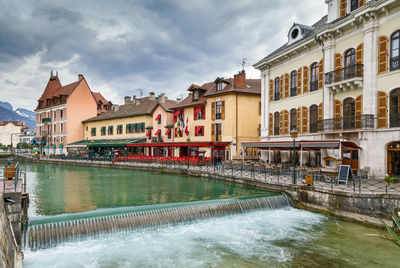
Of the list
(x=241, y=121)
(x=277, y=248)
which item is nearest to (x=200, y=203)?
(x=277, y=248)

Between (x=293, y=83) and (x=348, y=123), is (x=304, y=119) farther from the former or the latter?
(x=348, y=123)

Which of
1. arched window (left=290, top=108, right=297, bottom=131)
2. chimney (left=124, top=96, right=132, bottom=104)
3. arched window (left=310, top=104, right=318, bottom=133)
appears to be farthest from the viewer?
chimney (left=124, top=96, right=132, bottom=104)

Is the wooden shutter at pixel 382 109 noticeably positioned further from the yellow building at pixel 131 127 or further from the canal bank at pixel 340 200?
the yellow building at pixel 131 127

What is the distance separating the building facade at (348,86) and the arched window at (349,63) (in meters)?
0.06

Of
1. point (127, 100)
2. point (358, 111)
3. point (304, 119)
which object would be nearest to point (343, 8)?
point (358, 111)

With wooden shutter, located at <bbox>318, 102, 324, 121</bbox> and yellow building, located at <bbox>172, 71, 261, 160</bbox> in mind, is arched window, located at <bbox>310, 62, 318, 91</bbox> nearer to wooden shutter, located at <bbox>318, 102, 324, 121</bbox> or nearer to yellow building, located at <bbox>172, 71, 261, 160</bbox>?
wooden shutter, located at <bbox>318, 102, 324, 121</bbox>

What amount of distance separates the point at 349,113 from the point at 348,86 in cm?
176

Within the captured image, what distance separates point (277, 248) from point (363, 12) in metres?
15.1

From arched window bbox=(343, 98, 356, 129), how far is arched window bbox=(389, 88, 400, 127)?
202 centimetres

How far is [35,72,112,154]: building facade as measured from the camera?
180 feet

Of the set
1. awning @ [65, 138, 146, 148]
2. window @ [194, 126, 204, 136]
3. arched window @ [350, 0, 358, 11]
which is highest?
arched window @ [350, 0, 358, 11]

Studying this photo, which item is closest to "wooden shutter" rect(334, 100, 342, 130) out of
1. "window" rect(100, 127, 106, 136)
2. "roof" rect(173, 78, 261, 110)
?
"roof" rect(173, 78, 261, 110)

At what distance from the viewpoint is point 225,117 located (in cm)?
3322

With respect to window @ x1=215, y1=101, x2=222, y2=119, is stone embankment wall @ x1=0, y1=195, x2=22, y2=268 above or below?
below
